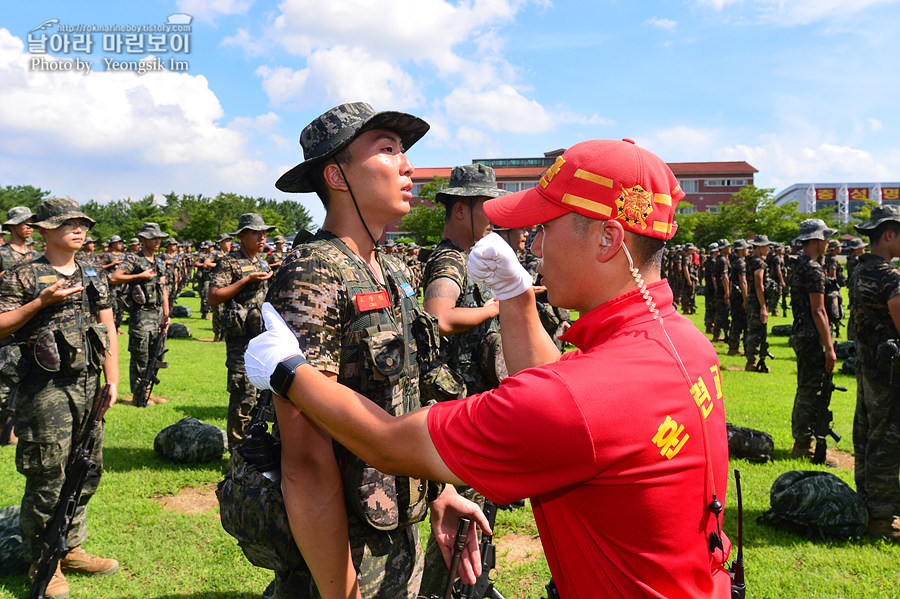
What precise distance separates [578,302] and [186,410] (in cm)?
979

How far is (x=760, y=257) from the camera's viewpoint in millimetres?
13469

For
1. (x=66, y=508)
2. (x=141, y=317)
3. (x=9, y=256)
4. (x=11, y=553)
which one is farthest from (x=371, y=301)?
(x=9, y=256)

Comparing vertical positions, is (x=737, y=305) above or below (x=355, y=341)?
below

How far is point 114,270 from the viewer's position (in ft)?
42.2

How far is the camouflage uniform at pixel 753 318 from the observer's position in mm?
12633

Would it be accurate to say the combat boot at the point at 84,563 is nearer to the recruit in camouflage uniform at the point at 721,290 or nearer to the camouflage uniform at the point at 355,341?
the camouflage uniform at the point at 355,341

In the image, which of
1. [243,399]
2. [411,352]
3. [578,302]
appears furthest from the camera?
[243,399]

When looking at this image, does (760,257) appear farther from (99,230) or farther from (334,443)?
(99,230)

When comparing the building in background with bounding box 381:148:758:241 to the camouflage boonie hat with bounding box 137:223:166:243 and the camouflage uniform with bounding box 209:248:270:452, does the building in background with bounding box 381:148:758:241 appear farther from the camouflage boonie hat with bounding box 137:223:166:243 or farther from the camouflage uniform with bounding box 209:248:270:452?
the camouflage uniform with bounding box 209:248:270:452

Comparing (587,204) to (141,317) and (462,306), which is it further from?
(141,317)

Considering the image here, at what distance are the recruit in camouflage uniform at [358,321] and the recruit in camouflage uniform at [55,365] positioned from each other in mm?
2985

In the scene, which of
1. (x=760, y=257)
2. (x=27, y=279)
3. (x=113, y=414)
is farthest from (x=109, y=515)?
(x=760, y=257)

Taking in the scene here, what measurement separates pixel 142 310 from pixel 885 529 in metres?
11.3

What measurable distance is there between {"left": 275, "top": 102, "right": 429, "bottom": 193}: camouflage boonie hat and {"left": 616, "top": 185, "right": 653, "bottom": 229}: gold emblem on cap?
1.19 metres
